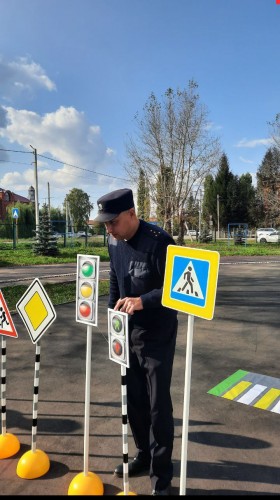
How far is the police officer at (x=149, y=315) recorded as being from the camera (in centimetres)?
261

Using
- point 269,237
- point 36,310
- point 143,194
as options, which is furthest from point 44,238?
point 269,237

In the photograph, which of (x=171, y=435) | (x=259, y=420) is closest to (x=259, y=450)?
(x=259, y=420)

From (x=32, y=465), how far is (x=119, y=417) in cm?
114

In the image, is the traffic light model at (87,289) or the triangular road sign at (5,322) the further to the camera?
the triangular road sign at (5,322)

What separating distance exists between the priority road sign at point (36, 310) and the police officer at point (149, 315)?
0.70m

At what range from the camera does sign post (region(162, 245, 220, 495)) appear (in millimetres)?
2139

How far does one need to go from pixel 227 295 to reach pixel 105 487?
28.2 feet

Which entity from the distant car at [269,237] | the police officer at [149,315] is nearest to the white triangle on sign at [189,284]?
the police officer at [149,315]

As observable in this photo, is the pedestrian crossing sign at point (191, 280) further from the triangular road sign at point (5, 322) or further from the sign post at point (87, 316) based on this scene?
the triangular road sign at point (5, 322)

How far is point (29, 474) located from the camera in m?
2.91

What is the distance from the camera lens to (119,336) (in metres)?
2.49

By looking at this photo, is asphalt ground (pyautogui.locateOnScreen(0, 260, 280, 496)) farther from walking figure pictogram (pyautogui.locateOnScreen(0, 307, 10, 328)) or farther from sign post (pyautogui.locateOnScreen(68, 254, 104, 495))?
walking figure pictogram (pyautogui.locateOnScreen(0, 307, 10, 328))

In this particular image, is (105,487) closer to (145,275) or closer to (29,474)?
(29,474)

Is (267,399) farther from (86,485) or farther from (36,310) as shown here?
(36,310)
